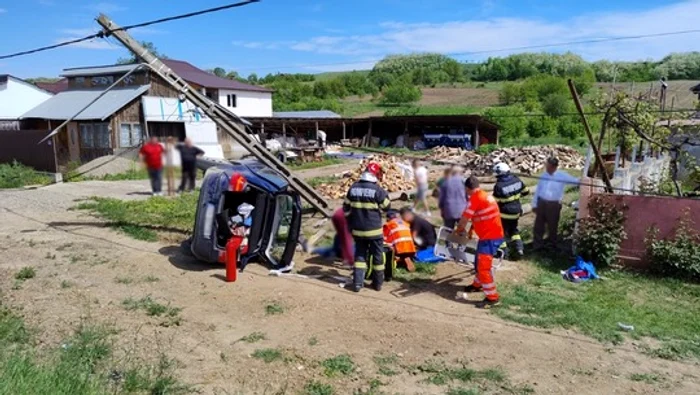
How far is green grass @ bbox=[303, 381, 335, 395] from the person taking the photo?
21.2 feet

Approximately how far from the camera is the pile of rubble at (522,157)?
102ft

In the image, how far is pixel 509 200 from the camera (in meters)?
10.9

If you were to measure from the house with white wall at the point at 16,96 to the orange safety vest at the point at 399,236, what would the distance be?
37519 mm

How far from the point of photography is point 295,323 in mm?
8656

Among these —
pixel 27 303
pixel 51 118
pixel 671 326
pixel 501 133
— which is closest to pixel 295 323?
pixel 27 303

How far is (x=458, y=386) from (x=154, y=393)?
3526 mm

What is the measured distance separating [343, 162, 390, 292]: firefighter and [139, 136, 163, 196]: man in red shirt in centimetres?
497

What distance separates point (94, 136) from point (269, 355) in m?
3.65

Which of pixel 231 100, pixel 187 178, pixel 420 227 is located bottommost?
pixel 420 227

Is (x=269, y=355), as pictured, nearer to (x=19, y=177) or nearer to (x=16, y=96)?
(x=19, y=177)

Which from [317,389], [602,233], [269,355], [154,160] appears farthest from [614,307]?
[154,160]

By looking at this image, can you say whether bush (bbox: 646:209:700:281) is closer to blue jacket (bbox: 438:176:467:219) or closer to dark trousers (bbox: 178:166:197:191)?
blue jacket (bbox: 438:176:467:219)

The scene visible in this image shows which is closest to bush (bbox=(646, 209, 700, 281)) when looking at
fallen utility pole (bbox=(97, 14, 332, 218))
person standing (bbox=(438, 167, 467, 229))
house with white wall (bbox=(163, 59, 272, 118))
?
person standing (bbox=(438, 167, 467, 229))

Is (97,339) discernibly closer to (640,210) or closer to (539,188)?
(539,188)
